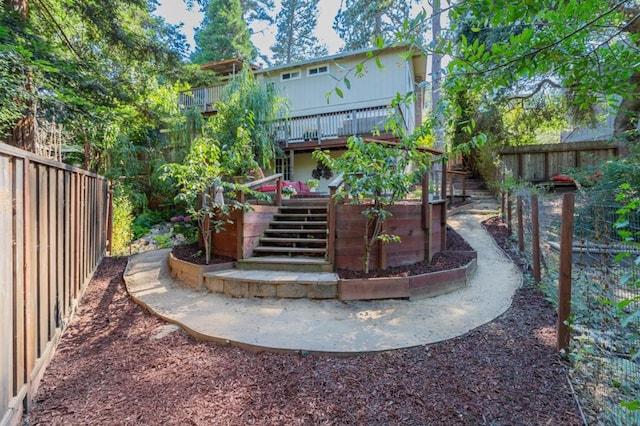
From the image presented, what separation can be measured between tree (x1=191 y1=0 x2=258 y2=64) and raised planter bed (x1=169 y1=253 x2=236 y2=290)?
19.1 meters

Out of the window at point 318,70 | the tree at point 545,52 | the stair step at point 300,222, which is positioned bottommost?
the stair step at point 300,222

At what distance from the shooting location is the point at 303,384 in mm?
2189

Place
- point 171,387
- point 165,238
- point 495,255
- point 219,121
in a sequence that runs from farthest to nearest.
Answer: point 219,121 → point 165,238 → point 495,255 → point 171,387

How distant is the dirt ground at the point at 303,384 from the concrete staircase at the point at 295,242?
1.75 meters

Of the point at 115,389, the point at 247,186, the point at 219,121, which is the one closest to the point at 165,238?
the point at 219,121

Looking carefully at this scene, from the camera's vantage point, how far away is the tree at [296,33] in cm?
2044

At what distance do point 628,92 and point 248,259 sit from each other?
15.0ft

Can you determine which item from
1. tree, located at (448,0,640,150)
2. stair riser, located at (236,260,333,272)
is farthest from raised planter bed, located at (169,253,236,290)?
tree, located at (448,0,640,150)

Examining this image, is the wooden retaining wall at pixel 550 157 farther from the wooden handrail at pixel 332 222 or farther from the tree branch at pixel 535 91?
the wooden handrail at pixel 332 222

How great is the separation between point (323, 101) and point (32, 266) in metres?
11.8

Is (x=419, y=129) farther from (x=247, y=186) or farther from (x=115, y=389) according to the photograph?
(x=115, y=389)

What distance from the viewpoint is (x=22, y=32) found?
4.32 metres

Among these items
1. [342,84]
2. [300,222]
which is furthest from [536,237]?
[342,84]

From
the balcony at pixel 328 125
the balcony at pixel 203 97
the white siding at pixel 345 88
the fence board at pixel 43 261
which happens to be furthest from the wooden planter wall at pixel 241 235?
the balcony at pixel 203 97
